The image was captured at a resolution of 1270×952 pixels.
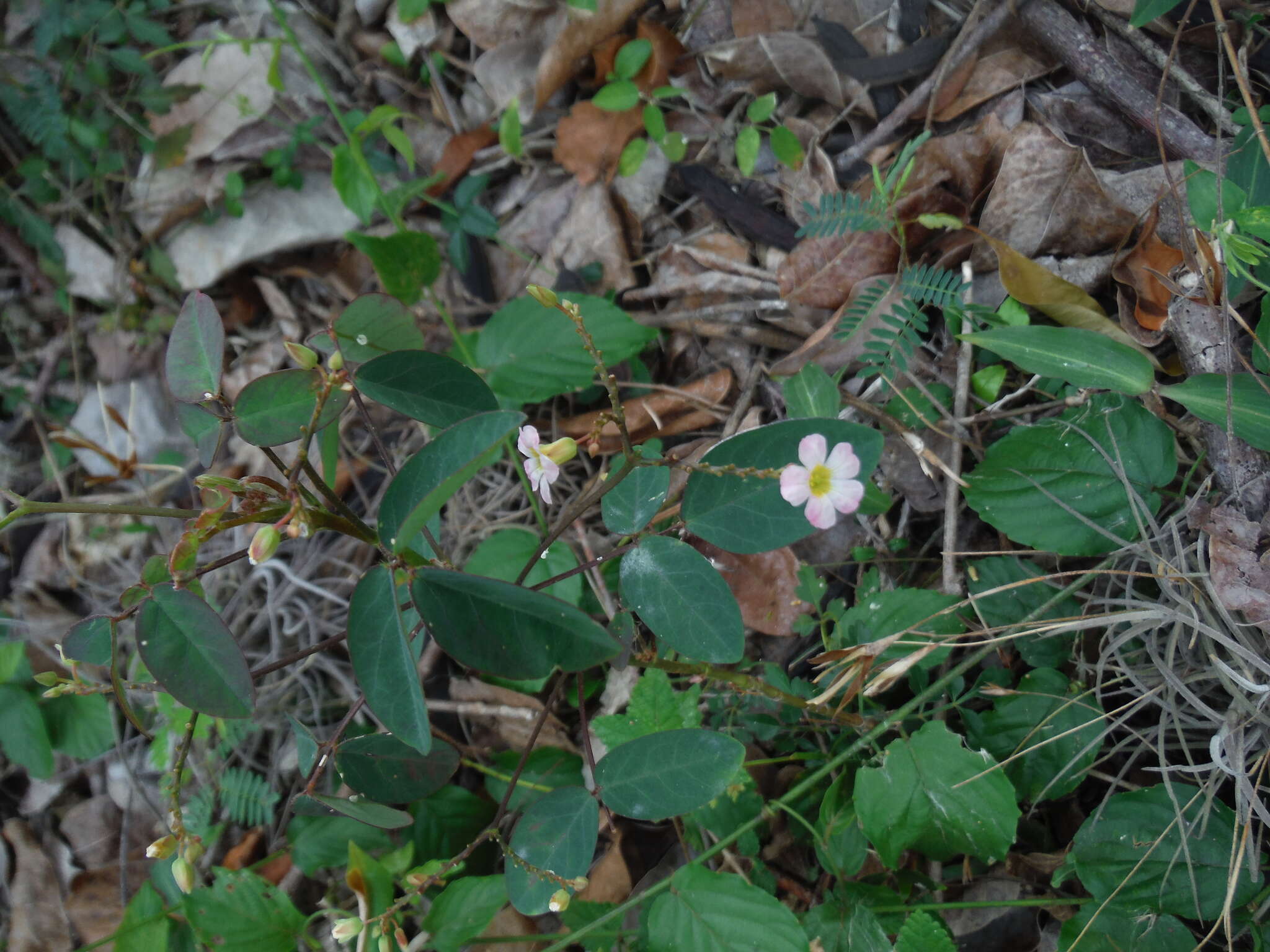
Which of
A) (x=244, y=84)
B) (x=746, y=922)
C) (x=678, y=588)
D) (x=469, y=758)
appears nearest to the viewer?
(x=678, y=588)

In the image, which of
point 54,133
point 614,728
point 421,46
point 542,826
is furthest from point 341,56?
point 542,826

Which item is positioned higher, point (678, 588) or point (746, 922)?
point (678, 588)

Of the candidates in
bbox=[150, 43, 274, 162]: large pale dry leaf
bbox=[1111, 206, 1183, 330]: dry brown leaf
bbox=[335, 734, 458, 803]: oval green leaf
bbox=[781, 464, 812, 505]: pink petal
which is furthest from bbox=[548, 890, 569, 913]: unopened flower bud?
bbox=[150, 43, 274, 162]: large pale dry leaf

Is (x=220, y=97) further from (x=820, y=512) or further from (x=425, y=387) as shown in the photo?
(x=820, y=512)

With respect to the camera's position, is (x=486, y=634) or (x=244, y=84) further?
(x=244, y=84)

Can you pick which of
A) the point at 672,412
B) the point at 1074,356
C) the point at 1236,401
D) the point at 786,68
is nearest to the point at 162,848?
the point at 672,412

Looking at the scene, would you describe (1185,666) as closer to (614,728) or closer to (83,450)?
(614,728)

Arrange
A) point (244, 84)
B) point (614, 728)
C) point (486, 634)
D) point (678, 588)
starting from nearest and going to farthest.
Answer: point (486, 634) < point (678, 588) < point (614, 728) < point (244, 84)
